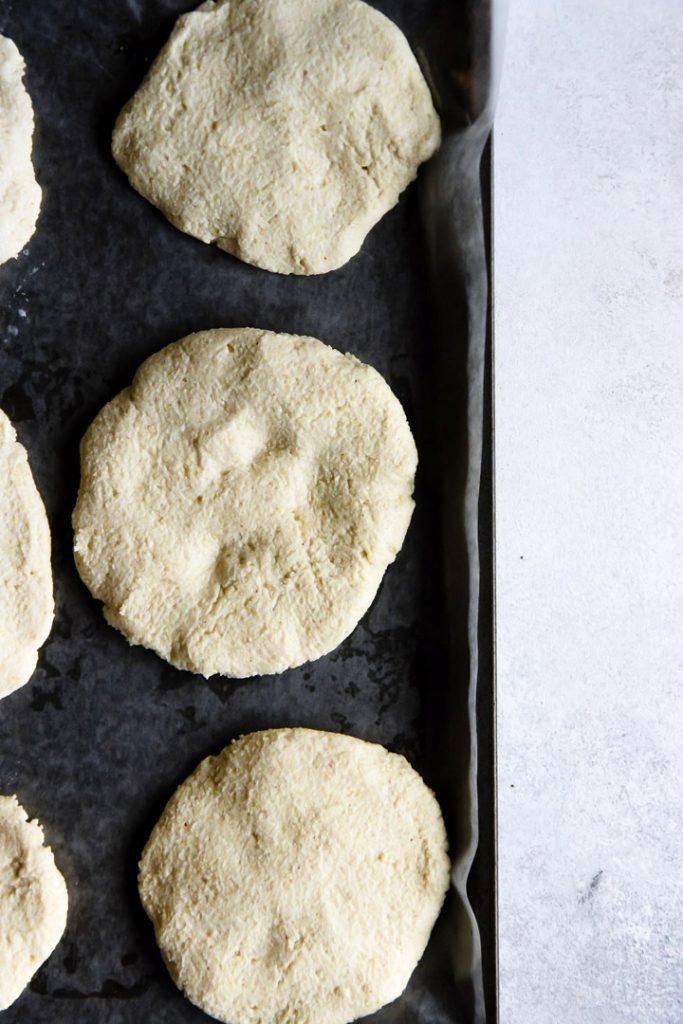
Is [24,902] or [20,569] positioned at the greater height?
[20,569]

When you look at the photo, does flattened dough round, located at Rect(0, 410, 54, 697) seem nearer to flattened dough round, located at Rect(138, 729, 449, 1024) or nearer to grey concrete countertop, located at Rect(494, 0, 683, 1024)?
flattened dough round, located at Rect(138, 729, 449, 1024)

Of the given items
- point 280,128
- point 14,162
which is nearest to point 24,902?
point 14,162

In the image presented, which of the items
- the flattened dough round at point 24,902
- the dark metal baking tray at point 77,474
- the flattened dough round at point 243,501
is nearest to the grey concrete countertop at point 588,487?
the dark metal baking tray at point 77,474

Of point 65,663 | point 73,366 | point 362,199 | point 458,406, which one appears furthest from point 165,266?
point 65,663

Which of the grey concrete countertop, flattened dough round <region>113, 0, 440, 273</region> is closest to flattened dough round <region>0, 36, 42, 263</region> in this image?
flattened dough round <region>113, 0, 440, 273</region>

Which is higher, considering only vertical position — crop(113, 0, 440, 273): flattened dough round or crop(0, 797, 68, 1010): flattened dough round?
crop(113, 0, 440, 273): flattened dough round

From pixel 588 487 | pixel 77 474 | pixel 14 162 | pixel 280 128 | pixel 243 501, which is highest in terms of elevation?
pixel 14 162

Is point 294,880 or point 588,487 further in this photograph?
point 588,487

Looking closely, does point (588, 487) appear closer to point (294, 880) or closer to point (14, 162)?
point (294, 880)
